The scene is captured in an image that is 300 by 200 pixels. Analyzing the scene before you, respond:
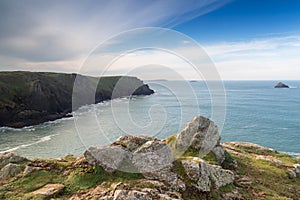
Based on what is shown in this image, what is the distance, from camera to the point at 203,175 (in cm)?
1332

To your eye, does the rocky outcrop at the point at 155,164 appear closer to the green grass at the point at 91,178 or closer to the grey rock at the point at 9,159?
the green grass at the point at 91,178

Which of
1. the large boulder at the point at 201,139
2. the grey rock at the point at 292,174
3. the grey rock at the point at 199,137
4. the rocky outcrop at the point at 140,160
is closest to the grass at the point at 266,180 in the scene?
the grey rock at the point at 292,174

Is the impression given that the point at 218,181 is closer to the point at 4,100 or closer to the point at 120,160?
the point at 120,160

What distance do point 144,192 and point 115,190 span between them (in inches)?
63.0

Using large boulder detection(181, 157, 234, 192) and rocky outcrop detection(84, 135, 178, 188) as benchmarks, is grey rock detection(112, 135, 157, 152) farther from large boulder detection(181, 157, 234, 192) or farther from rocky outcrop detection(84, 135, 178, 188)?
large boulder detection(181, 157, 234, 192)

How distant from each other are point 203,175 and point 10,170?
12.4 m

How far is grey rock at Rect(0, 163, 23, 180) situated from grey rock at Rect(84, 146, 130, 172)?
443cm

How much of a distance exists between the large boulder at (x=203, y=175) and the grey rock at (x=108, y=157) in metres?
4.12

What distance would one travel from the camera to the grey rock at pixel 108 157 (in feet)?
44.5

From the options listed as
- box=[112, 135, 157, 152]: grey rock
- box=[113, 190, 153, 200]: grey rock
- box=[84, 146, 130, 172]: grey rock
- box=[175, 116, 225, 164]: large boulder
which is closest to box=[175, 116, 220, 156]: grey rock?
box=[175, 116, 225, 164]: large boulder

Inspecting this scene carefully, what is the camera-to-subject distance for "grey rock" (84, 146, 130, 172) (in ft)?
44.5

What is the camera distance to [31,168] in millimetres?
13852

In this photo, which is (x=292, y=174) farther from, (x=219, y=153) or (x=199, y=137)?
(x=199, y=137)

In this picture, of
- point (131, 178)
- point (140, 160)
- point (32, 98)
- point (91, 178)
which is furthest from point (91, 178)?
point (32, 98)
